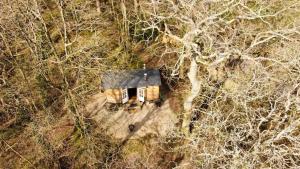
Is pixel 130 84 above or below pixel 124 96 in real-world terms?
above

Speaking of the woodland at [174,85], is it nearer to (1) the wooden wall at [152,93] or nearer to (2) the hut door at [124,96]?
(1) the wooden wall at [152,93]

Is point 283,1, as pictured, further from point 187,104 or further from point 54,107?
point 54,107

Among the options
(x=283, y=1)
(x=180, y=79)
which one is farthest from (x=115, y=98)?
(x=283, y=1)

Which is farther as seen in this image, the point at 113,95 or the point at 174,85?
the point at 174,85

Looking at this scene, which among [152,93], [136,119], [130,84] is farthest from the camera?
[152,93]

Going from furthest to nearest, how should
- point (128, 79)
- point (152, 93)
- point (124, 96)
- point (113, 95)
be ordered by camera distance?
point (124, 96)
point (152, 93)
point (113, 95)
point (128, 79)

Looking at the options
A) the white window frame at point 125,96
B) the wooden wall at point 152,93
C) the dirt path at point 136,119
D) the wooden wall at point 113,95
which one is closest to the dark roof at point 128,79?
the wooden wall at point 152,93

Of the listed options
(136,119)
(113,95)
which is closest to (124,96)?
(113,95)

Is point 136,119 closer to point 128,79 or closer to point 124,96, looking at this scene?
point 124,96

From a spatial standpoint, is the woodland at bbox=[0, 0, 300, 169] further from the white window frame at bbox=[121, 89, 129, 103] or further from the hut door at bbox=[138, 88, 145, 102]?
the white window frame at bbox=[121, 89, 129, 103]

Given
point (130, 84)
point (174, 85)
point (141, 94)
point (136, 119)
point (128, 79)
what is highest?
point (128, 79)
